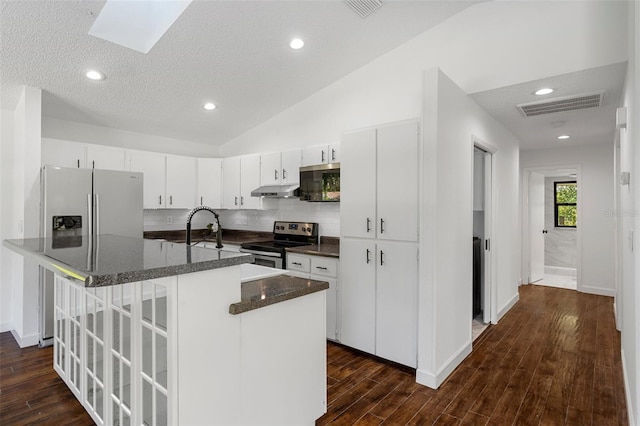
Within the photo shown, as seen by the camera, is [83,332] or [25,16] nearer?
[83,332]

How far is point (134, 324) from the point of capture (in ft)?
4.98

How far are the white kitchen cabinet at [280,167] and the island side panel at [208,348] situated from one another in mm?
2834

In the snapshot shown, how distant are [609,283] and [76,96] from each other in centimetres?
772

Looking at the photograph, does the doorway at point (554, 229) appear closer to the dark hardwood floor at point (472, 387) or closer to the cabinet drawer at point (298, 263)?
the dark hardwood floor at point (472, 387)

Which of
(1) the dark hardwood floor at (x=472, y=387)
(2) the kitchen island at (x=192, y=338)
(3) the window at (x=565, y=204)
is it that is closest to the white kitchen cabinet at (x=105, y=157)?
(1) the dark hardwood floor at (x=472, y=387)

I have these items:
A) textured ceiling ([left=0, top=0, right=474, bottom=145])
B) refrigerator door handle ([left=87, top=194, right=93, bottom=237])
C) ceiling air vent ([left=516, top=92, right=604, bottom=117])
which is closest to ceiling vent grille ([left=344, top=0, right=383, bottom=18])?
textured ceiling ([left=0, top=0, right=474, bottom=145])

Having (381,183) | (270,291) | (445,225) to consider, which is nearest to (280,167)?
(381,183)

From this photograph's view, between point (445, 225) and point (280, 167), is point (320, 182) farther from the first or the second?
point (445, 225)

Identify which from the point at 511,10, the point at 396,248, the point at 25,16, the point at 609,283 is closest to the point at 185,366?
the point at 396,248

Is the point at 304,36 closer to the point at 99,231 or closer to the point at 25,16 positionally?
the point at 25,16

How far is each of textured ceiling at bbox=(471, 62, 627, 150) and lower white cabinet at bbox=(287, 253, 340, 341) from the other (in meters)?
2.13

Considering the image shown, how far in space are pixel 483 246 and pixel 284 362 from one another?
126 inches

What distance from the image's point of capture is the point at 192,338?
4.48 feet

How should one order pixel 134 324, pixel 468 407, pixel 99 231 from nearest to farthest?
1. pixel 134 324
2. pixel 468 407
3. pixel 99 231
